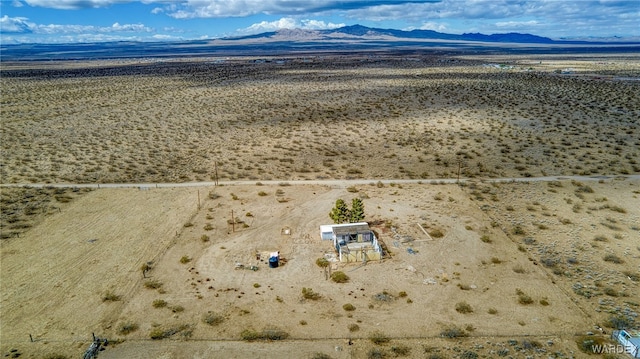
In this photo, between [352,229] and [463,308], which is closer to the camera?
[463,308]

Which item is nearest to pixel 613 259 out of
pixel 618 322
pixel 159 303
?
pixel 618 322

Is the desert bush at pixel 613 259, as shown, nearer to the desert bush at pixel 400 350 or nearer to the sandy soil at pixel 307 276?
the sandy soil at pixel 307 276

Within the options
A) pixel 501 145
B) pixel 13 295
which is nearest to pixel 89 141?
pixel 13 295

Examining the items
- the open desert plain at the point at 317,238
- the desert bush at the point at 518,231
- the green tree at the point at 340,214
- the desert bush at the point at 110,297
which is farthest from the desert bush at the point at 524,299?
the desert bush at the point at 110,297

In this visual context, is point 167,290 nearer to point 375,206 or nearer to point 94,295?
point 94,295

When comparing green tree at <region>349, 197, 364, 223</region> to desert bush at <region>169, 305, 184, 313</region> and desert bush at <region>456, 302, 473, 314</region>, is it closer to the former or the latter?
desert bush at <region>456, 302, 473, 314</region>

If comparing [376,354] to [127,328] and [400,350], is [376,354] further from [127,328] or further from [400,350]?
[127,328]

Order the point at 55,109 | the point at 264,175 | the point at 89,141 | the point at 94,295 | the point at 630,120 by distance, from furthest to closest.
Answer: the point at 55,109 → the point at 630,120 → the point at 89,141 → the point at 264,175 → the point at 94,295
